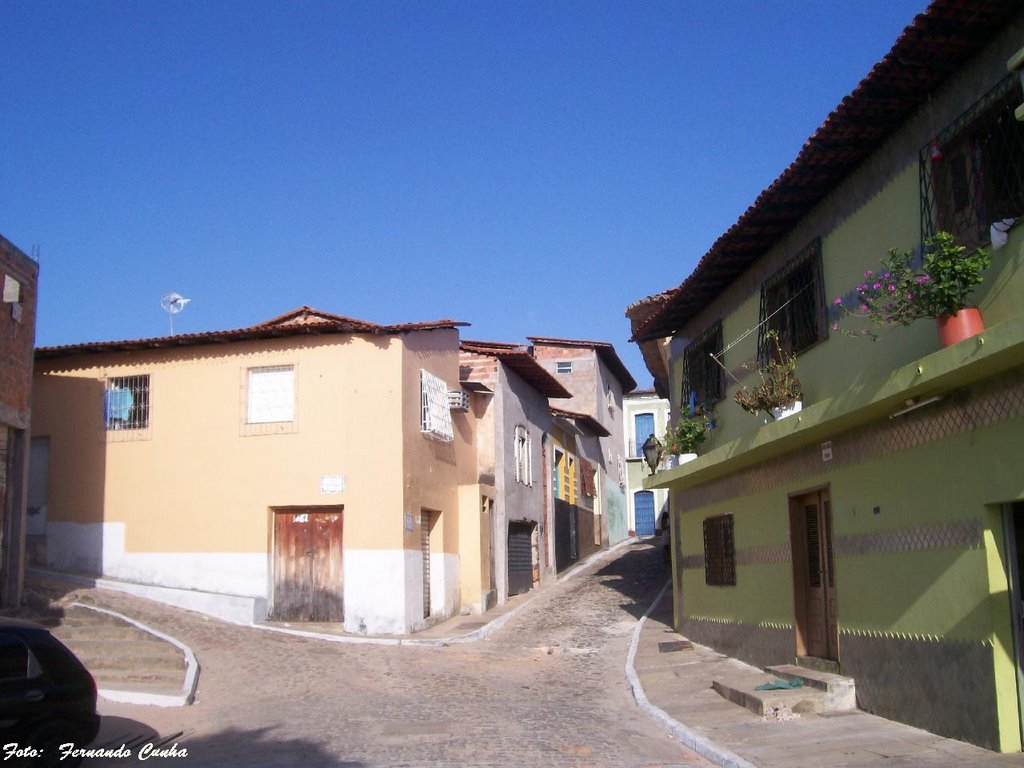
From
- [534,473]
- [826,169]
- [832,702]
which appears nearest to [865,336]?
[826,169]

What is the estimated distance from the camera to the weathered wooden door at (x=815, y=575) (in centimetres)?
1173

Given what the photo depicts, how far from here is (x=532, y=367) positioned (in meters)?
24.9

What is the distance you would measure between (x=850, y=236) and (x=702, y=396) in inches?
230

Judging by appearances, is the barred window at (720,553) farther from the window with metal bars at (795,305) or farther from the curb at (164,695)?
the curb at (164,695)

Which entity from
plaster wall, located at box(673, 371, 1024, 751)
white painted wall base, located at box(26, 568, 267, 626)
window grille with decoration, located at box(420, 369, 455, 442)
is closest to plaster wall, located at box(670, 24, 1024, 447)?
plaster wall, located at box(673, 371, 1024, 751)

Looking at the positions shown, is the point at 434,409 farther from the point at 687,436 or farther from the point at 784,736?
the point at 784,736

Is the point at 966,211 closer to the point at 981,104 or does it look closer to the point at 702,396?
the point at 981,104

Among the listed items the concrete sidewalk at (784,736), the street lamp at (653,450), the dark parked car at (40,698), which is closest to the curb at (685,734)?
the concrete sidewalk at (784,736)

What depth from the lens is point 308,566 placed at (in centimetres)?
1844

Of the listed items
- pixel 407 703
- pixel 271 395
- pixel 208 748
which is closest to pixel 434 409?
pixel 271 395

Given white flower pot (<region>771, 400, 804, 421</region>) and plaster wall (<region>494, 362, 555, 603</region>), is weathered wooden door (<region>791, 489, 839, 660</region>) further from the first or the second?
plaster wall (<region>494, 362, 555, 603</region>)

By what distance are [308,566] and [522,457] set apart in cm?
870

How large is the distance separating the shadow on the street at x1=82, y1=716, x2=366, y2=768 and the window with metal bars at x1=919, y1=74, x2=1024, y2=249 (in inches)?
279

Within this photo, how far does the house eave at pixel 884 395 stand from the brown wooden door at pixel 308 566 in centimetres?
737
